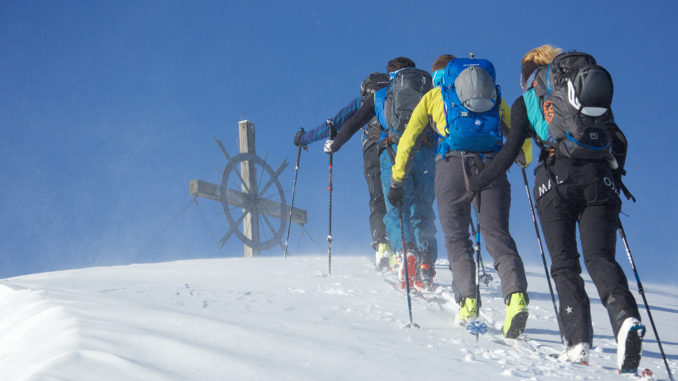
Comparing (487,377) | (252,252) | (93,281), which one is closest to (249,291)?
(93,281)

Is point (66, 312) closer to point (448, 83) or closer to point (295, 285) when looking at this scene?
point (295, 285)

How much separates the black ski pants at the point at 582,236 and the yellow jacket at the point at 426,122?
969 millimetres

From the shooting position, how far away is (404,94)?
4.71m

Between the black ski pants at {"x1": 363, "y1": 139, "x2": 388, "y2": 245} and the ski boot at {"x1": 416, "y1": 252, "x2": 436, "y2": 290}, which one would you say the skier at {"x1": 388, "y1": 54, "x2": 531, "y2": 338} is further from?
the black ski pants at {"x1": 363, "y1": 139, "x2": 388, "y2": 245}

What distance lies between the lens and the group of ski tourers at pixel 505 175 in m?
2.67

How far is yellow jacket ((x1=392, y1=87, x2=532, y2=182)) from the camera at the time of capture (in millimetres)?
3707

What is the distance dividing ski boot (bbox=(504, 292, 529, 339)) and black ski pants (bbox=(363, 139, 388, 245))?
9.56 feet

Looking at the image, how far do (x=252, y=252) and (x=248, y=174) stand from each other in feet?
6.14

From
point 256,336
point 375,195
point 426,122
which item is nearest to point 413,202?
point 375,195

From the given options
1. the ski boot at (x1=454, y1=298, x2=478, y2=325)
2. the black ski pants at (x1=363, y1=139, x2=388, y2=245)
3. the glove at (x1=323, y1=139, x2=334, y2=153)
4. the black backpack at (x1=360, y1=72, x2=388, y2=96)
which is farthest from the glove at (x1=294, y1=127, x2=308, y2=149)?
the ski boot at (x1=454, y1=298, x2=478, y2=325)

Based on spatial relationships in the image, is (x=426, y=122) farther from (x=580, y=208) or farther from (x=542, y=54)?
(x=580, y=208)

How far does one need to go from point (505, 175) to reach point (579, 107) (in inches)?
41.3

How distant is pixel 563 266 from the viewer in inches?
112

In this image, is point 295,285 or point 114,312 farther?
point 295,285
